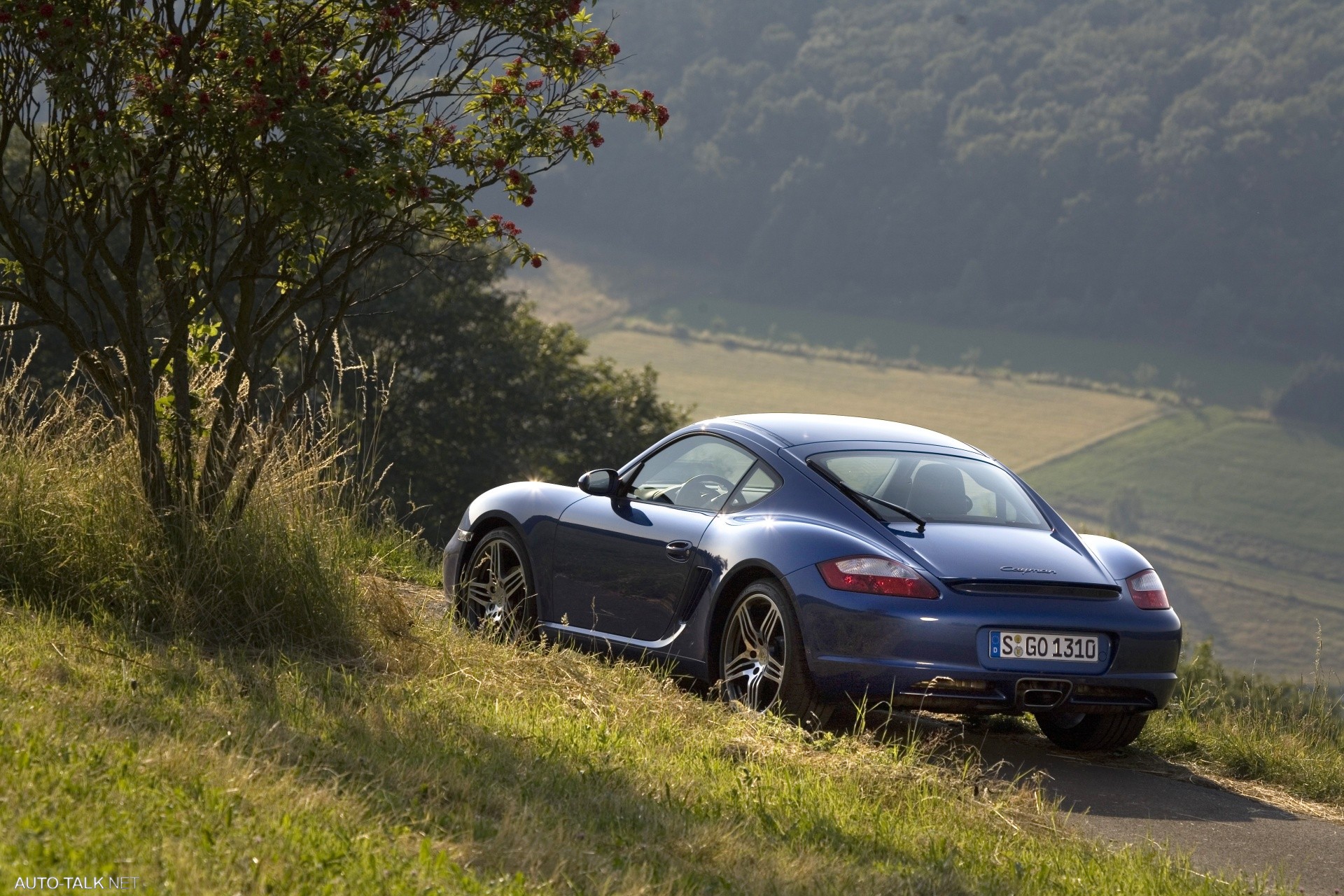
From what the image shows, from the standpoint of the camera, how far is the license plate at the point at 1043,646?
603 centimetres

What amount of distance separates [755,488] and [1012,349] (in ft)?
416

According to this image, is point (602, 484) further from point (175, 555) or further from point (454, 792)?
point (454, 792)

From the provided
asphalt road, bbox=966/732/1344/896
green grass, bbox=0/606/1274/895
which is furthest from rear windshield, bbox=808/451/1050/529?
green grass, bbox=0/606/1274/895

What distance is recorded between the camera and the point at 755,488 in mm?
7008

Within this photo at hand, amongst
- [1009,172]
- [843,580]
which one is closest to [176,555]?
[843,580]

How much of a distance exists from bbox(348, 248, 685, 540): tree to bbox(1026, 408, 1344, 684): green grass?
2028 inches

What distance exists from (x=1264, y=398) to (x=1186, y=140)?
28.0 m

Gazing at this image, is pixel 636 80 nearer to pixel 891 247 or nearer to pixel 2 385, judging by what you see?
pixel 891 247

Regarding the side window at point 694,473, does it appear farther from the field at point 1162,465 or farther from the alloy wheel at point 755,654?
the field at point 1162,465

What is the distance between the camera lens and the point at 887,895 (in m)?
4.15

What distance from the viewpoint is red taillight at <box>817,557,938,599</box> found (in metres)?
6.06

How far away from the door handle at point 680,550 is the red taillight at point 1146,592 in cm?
187

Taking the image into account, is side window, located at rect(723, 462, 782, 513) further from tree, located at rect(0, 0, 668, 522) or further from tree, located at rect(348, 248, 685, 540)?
tree, located at rect(348, 248, 685, 540)

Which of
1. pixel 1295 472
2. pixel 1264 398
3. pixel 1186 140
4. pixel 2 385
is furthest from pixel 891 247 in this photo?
pixel 2 385
